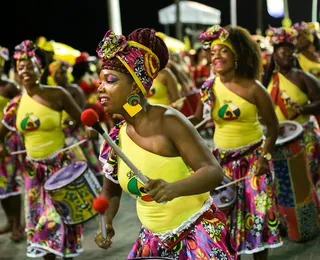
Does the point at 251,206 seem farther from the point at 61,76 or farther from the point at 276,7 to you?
the point at 276,7

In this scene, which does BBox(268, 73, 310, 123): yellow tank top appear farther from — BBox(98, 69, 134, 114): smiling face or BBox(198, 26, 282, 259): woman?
BBox(98, 69, 134, 114): smiling face

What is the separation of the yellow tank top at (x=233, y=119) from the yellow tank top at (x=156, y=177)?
1.87m

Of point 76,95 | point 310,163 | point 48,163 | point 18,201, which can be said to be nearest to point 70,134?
point 76,95

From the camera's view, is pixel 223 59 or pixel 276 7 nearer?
pixel 223 59

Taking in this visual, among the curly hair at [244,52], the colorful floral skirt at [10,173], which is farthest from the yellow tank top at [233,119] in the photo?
the colorful floral skirt at [10,173]

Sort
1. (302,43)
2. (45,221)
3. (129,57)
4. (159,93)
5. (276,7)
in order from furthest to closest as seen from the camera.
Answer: (276,7) → (302,43) → (159,93) → (45,221) → (129,57)

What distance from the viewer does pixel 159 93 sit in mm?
7953

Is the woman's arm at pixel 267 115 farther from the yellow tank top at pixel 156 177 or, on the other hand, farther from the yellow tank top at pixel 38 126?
the yellow tank top at pixel 38 126

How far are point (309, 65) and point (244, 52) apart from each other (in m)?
3.81

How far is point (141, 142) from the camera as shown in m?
2.93

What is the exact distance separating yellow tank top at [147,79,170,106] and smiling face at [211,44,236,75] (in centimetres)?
314

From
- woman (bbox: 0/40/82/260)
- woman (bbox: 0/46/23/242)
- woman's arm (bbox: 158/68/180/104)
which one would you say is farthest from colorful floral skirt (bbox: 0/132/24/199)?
woman's arm (bbox: 158/68/180/104)

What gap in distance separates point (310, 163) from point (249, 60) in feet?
6.78

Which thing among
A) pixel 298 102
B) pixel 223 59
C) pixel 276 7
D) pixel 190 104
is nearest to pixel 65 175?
pixel 223 59
